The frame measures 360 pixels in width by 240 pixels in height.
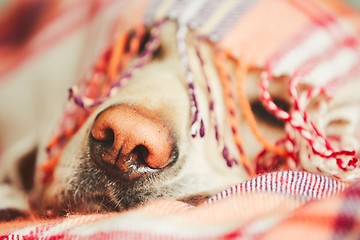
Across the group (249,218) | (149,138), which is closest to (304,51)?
(149,138)

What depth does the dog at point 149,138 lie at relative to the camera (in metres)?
0.81

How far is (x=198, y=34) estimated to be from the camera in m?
1.09

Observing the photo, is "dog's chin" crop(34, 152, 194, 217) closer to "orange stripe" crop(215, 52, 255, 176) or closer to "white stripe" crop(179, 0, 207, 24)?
"orange stripe" crop(215, 52, 255, 176)

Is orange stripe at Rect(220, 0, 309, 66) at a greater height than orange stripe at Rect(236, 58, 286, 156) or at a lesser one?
greater

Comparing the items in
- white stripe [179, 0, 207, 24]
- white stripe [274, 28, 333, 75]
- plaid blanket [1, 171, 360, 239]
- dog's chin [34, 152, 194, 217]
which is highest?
white stripe [179, 0, 207, 24]

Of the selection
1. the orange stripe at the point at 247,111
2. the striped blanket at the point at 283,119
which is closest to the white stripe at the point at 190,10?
the striped blanket at the point at 283,119

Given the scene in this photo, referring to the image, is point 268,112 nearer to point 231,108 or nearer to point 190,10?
point 231,108

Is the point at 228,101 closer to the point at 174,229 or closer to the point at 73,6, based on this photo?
the point at 174,229

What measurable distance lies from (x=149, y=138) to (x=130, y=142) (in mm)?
28

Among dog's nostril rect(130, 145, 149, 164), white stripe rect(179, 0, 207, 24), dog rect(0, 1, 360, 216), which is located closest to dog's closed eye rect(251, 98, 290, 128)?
dog rect(0, 1, 360, 216)

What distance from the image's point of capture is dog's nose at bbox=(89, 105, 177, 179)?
777 millimetres

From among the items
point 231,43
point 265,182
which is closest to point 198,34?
point 231,43

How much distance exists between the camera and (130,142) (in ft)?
2.53

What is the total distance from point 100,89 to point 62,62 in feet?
0.85
